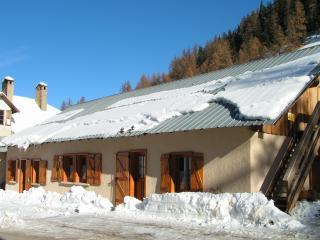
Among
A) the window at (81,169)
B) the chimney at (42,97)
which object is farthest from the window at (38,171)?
the chimney at (42,97)

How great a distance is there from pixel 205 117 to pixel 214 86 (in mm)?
3797

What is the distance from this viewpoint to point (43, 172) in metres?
20.8

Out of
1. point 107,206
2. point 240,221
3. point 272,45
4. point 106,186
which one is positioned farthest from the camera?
point 272,45

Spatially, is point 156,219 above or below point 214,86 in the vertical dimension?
below

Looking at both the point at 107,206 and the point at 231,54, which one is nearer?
the point at 107,206

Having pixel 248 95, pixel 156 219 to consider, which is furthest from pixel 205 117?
pixel 156 219

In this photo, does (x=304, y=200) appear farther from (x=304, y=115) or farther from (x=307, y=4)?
(x=307, y=4)

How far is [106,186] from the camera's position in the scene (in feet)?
54.0

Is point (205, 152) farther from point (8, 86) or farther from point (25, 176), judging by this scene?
point (8, 86)

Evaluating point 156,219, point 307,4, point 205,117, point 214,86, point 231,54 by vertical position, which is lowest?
point 156,219

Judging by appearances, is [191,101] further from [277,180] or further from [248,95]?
[277,180]

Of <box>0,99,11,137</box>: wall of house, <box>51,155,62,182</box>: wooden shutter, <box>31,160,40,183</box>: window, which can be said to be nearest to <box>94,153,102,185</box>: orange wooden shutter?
<box>51,155,62,182</box>: wooden shutter

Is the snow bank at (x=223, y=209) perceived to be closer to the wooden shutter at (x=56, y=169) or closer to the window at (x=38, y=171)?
the wooden shutter at (x=56, y=169)

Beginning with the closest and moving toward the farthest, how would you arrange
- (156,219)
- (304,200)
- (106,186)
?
(156,219) < (304,200) < (106,186)
